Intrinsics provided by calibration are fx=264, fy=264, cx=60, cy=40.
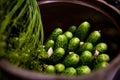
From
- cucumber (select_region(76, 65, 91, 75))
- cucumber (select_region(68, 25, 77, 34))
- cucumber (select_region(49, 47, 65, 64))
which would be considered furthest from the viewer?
cucumber (select_region(68, 25, 77, 34))

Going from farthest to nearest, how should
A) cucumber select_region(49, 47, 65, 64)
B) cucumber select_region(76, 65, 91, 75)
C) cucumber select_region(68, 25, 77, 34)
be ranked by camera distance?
cucumber select_region(68, 25, 77, 34) → cucumber select_region(49, 47, 65, 64) → cucumber select_region(76, 65, 91, 75)

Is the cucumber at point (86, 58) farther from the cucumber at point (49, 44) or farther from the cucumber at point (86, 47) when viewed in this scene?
the cucumber at point (49, 44)

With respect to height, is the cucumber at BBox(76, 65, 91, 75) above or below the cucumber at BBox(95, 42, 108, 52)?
below

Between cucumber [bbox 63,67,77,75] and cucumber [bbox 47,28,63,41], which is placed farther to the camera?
cucumber [bbox 47,28,63,41]

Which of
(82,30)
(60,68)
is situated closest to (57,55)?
(60,68)

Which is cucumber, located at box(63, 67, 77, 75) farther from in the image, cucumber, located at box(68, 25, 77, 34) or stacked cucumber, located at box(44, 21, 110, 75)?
cucumber, located at box(68, 25, 77, 34)

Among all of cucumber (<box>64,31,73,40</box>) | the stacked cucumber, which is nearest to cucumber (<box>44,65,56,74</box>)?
the stacked cucumber

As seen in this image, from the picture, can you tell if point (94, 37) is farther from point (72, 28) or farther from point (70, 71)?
point (70, 71)
